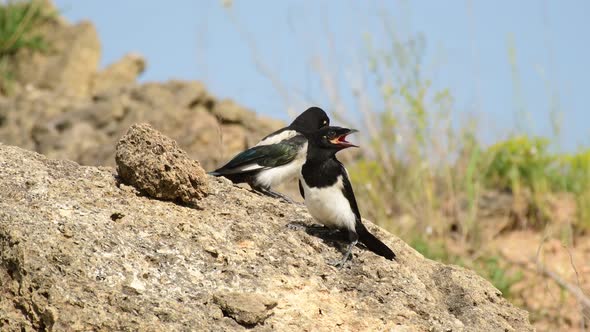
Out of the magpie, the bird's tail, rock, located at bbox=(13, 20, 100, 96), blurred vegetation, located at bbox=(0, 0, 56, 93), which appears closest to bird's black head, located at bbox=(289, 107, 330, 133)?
the magpie


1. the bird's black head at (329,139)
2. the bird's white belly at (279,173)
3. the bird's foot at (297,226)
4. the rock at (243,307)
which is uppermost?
the bird's white belly at (279,173)

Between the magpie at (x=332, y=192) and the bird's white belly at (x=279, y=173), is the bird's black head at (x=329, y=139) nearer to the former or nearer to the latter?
the magpie at (x=332, y=192)

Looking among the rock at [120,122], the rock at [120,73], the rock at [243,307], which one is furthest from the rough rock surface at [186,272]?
the rock at [120,73]

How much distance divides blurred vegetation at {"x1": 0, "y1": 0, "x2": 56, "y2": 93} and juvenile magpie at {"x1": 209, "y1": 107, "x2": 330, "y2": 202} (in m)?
6.68

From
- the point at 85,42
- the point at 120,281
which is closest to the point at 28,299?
the point at 120,281

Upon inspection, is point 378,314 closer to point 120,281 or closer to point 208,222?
point 208,222

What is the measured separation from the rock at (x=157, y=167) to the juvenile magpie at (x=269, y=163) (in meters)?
2.87

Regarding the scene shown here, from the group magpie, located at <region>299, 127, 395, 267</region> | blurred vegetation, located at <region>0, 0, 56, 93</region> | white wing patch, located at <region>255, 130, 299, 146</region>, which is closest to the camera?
magpie, located at <region>299, 127, 395, 267</region>

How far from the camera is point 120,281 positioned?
13.8 ft

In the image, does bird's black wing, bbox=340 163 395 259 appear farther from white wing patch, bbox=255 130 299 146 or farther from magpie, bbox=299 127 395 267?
white wing patch, bbox=255 130 299 146

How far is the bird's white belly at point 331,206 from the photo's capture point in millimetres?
5527

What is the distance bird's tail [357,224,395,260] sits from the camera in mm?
5410

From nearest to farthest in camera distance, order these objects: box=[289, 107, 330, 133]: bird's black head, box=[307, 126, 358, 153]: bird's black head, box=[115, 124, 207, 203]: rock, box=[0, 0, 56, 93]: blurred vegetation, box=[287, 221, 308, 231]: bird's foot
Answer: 1. box=[115, 124, 207, 203]: rock
2. box=[287, 221, 308, 231]: bird's foot
3. box=[307, 126, 358, 153]: bird's black head
4. box=[289, 107, 330, 133]: bird's black head
5. box=[0, 0, 56, 93]: blurred vegetation

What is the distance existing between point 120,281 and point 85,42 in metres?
10.6
